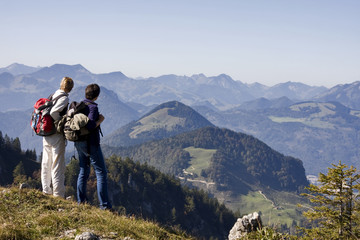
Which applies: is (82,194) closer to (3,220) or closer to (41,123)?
(41,123)

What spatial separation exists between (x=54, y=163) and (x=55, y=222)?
4325 mm

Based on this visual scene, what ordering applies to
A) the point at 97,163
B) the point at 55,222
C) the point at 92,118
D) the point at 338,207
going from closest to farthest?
the point at 55,222
the point at 92,118
the point at 97,163
the point at 338,207

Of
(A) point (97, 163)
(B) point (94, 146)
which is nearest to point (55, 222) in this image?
(A) point (97, 163)

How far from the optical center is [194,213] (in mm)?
155625

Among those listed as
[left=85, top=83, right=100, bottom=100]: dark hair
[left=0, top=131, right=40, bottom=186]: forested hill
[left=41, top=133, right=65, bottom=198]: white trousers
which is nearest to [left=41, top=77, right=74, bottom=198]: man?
[left=41, top=133, right=65, bottom=198]: white trousers

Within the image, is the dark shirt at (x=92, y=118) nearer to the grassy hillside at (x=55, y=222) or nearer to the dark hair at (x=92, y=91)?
the dark hair at (x=92, y=91)

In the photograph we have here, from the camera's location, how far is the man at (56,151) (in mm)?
11641

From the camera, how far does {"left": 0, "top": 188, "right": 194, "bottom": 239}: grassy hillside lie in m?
7.63

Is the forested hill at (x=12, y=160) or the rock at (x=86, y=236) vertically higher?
the rock at (x=86, y=236)

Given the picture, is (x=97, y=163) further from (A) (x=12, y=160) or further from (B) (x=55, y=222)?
(A) (x=12, y=160)

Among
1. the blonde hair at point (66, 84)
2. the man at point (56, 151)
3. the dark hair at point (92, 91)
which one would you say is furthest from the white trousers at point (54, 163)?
the dark hair at point (92, 91)

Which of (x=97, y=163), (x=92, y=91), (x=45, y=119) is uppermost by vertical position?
(x=92, y=91)

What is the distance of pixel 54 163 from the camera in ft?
39.9

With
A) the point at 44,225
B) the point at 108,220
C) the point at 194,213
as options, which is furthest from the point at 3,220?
the point at 194,213
